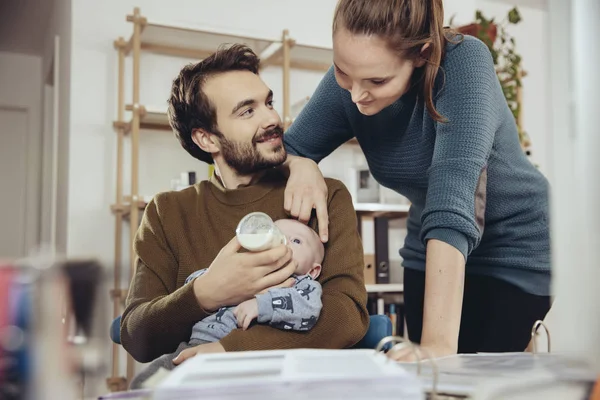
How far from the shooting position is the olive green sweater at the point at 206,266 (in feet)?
3.79

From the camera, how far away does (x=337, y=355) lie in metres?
0.54

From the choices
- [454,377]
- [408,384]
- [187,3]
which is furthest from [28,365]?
[187,3]

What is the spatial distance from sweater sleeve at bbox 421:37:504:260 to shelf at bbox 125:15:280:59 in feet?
7.56

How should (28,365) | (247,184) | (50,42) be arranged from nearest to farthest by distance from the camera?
(28,365) → (247,184) → (50,42)

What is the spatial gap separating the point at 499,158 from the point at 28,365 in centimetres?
107

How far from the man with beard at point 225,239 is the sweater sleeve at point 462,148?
278 millimetres

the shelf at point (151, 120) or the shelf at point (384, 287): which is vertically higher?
the shelf at point (151, 120)

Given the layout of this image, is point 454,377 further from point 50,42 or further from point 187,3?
point 50,42

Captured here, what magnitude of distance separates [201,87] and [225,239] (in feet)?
1.19

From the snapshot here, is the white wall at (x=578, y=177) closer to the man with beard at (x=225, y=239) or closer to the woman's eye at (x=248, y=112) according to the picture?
the man with beard at (x=225, y=239)

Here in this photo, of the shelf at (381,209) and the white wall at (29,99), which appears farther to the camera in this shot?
the white wall at (29,99)

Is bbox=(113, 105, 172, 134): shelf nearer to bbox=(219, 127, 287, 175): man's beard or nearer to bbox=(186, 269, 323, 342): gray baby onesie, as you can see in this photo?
bbox=(219, 127, 287, 175): man's beard

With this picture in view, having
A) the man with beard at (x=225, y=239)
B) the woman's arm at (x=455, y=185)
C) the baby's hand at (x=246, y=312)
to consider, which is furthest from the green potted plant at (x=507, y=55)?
the baby's hand at (x=246, y=312)

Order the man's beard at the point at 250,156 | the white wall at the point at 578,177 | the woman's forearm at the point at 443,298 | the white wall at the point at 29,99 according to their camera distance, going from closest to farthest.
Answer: the white wall at the point at 578,177 < the woman's forearm at the point at 443,298 < the man's beard at the point at 250,156 < the white wall at the point at 29,99
